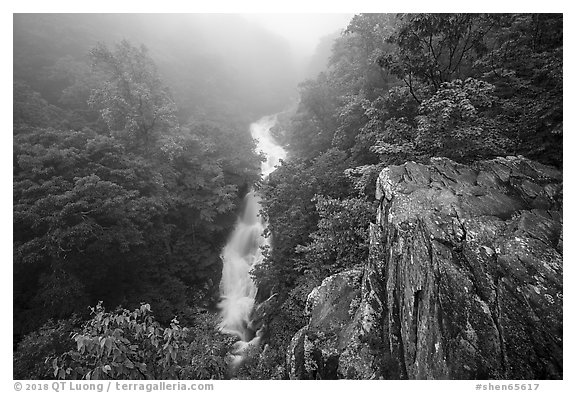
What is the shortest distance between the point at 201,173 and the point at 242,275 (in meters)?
6.30

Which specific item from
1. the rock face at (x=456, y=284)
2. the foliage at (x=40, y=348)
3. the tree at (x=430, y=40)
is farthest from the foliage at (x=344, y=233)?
the foliage at (x=40, y=348)

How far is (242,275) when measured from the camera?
16047 mm

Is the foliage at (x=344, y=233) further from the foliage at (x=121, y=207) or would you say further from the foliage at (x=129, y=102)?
the foliage at (x=129, y=102)

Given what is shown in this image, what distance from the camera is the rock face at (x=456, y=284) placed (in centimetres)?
388

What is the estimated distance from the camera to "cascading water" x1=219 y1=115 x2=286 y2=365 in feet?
44.8

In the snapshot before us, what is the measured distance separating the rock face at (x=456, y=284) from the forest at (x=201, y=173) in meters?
1.62

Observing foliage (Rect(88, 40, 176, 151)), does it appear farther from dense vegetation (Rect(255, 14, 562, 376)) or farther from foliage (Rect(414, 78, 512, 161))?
foliage (Rect(414, 78, 512, 161))

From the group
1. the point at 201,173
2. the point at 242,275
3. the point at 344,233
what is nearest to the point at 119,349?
the point at 344,233

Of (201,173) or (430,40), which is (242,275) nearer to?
(201,173)

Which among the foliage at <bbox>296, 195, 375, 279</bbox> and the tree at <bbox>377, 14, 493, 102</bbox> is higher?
the tree at <bbox>377, 14, 493, 102</bbox>

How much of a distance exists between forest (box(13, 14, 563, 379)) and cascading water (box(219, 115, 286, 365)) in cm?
65

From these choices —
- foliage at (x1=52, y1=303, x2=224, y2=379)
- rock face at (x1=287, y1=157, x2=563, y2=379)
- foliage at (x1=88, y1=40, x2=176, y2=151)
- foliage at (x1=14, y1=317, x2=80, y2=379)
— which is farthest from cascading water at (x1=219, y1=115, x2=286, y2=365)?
foliage at (x1=52, y1=303, x2=224, y2=379)

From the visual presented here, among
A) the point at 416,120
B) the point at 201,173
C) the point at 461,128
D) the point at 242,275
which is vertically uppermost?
the point at 201,173

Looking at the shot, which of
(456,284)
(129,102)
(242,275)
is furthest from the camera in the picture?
(242,275)
